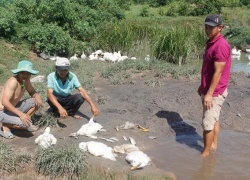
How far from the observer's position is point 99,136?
5.29m

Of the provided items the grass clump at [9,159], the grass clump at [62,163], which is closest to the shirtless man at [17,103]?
the grass clump at [9,159]

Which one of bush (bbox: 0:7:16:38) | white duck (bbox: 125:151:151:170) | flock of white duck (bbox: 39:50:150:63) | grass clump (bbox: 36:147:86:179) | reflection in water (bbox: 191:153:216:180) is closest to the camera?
grass clump (bbox: 36:147:86:179)

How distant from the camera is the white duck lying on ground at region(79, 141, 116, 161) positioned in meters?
4.55

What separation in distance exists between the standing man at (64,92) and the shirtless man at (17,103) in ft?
1.07

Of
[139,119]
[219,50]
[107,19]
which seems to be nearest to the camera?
[219,50]

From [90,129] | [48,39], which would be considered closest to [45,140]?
[90,129]

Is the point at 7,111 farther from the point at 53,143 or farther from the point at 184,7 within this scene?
the point at 184,7

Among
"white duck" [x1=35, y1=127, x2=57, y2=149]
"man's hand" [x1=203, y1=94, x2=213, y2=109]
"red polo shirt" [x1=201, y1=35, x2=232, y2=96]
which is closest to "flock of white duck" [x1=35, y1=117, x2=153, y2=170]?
"white duck" [x1=35, y1=127, x2=57, y2=149]

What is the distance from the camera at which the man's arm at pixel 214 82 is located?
4469mm

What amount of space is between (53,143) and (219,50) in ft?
7.48

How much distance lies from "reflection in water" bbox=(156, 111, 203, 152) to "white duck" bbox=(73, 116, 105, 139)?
1216 mm

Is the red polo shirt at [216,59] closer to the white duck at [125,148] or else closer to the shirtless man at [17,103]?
the white duck at [125,148]

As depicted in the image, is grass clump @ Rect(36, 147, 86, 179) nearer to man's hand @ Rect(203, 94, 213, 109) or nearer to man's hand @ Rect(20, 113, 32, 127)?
man's hand @ Rect(20, 113, 32, 127)

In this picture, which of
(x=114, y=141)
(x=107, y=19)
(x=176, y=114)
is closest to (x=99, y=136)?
(x=114, y=141)
